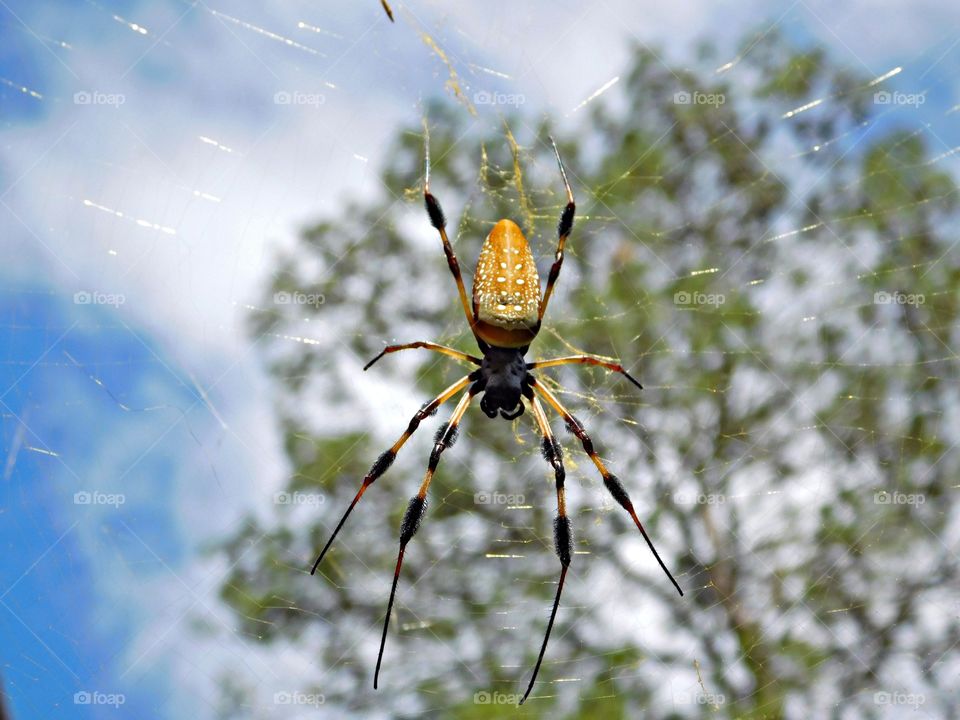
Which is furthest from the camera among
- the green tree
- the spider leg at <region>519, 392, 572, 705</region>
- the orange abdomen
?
the green tree

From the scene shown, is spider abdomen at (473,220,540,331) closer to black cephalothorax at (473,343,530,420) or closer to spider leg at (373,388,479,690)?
black cephalothorax at (473,343,530,420)

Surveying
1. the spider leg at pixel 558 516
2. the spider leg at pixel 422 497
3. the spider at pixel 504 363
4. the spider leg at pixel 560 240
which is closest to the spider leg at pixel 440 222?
the spider at pixel 504 363

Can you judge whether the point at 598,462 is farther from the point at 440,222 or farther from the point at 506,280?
the point at 440,222

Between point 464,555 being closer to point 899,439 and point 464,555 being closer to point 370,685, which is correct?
point 370,685

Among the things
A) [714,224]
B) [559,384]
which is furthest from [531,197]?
[714,224]

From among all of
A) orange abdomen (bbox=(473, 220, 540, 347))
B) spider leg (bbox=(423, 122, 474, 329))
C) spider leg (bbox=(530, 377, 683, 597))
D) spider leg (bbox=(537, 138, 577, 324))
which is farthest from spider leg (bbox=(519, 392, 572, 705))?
spider leg (bbox=(423, 122, 474, 329))

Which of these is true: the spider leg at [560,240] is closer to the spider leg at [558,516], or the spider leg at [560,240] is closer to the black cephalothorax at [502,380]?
the black cephalothorax at [502,380]

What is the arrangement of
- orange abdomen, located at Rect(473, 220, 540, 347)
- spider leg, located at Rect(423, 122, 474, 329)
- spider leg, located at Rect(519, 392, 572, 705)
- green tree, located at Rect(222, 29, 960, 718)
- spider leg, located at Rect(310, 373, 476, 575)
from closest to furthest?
orange abdomen, located at Rect(473, 220, 540, 347) → spider leg, located at Rect(423, 122, 474, 329) → spider leg, located at Rect(519, 392, 572, 705) → spider leg, located at Rect(310, 373, 476, 575) → green tree, located at Rect(222, 29, 960, 718)
